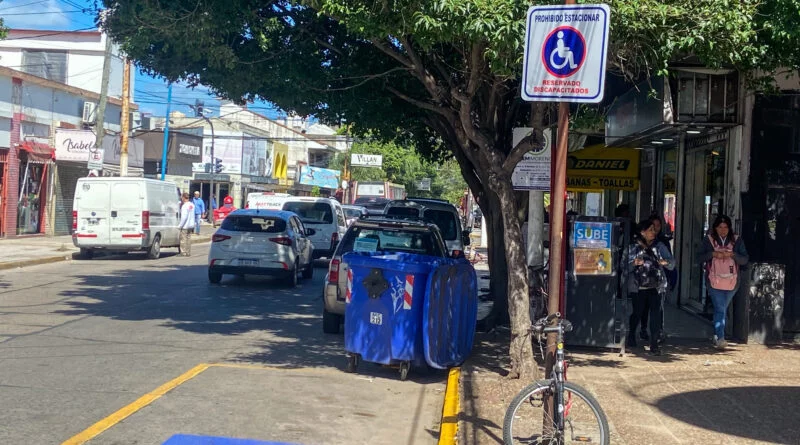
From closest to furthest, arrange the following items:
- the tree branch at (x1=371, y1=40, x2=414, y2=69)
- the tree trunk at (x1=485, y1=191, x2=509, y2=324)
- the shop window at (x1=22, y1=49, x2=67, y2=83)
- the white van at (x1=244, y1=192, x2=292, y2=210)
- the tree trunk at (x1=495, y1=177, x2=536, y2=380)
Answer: the tree trunk at (x1=495, y1=177, x2=536, y2=380), the tree branch at (x1=371, y1=40, x2=414, y2=69), the tree trunk at (x1=485, y1=191, x2=509, y2=324), the white van at (x1=244, y1=192, x2=292, y2=210), the shop window at (x1=22, y1=49, x2=67, y2=83)

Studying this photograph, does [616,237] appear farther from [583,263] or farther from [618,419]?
[618,419]

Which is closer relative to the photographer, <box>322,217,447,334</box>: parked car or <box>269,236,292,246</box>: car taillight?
<box>322,217,447,334</box>: parked car

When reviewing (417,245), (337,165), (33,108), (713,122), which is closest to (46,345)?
(417,245)

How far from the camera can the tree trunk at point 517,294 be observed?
8.90 m

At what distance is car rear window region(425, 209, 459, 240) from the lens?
1956 centimetres

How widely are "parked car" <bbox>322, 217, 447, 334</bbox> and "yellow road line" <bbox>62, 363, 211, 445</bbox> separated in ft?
9.07

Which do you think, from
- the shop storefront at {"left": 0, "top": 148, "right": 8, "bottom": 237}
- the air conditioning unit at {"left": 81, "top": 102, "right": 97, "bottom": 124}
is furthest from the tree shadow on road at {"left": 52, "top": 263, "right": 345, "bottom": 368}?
the air conditioning unit at {"left": 81, "top": 102, "right": 97, "bottom": 124}

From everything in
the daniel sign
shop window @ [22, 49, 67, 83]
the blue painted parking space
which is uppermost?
shop window @ [22, 49, 67, 83]

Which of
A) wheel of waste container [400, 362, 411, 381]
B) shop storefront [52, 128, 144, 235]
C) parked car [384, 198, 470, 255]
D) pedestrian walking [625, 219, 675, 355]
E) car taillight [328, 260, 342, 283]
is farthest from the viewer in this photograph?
shop storefront [52, 128, 144, 235]

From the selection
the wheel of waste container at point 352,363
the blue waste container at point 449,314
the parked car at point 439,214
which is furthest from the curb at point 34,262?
the blue waste container at point 449,314

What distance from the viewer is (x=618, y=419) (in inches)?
295

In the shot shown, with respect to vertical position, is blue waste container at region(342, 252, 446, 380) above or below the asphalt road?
above

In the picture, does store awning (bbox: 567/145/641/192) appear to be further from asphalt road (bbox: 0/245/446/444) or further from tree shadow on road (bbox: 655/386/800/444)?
tree shadow on road (bbox: 655/386/800/444)

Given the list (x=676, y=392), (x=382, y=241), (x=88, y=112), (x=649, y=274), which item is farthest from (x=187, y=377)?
(x=88, y=112)
